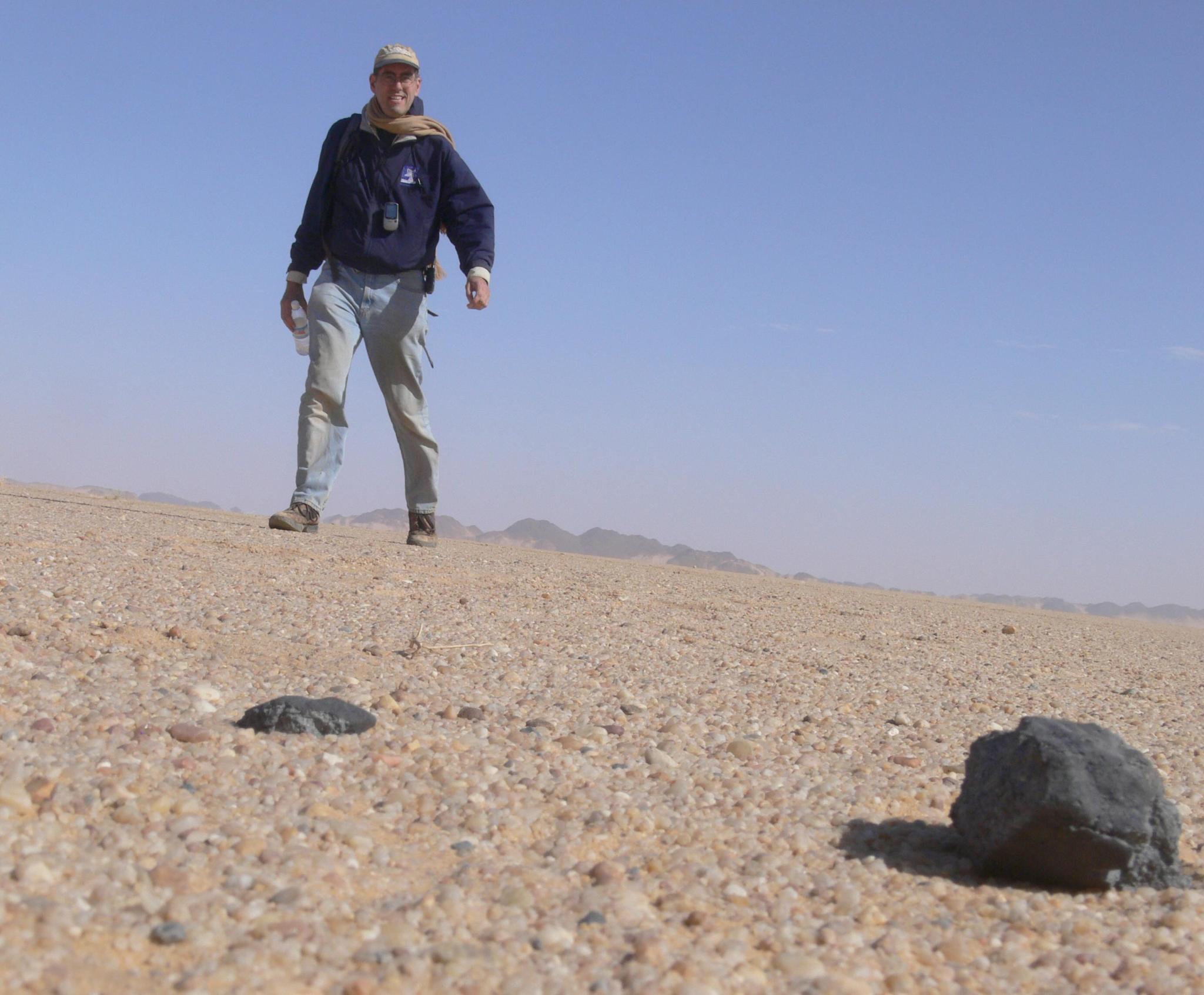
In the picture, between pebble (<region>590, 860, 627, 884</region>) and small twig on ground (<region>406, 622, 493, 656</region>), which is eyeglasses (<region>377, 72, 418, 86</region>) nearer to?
small twig on ground (<region>406, 622, 493, 656</region>)

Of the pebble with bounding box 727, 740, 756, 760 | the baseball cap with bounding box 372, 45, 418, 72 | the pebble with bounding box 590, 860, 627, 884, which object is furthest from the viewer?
the baseball cap with bounding box 372, 45, 418, 72

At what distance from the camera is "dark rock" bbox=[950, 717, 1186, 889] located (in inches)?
66.9

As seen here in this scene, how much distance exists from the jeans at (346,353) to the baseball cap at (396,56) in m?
0.92

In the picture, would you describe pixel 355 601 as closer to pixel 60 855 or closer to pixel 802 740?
pixel 802 740

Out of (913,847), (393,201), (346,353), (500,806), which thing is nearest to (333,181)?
(393,201)

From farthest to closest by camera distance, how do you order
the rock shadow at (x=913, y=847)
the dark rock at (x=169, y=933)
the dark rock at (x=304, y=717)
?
the dark rock at (x=304, y=717) < the rock shadow at (x=913, y=847) < the dark rock at (x=169, y=933)

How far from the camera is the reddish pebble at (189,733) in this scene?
1.98m

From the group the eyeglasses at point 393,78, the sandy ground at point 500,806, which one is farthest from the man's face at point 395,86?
the sandy ground at point 500,806

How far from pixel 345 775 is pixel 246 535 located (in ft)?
10.1

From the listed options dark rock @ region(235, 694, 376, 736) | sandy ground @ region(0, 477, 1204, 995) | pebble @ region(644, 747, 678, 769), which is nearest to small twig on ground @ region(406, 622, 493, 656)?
sandy ground @ region(0, 477, 1204, 995)

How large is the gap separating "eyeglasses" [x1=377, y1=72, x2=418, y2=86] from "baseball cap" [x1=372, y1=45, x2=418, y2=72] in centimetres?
4

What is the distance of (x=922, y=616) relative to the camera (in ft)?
17.8

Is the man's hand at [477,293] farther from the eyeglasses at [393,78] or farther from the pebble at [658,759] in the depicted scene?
the pebble at [658,759]

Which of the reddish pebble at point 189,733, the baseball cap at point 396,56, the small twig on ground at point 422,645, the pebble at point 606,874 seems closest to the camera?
the pebble at point 606,874
